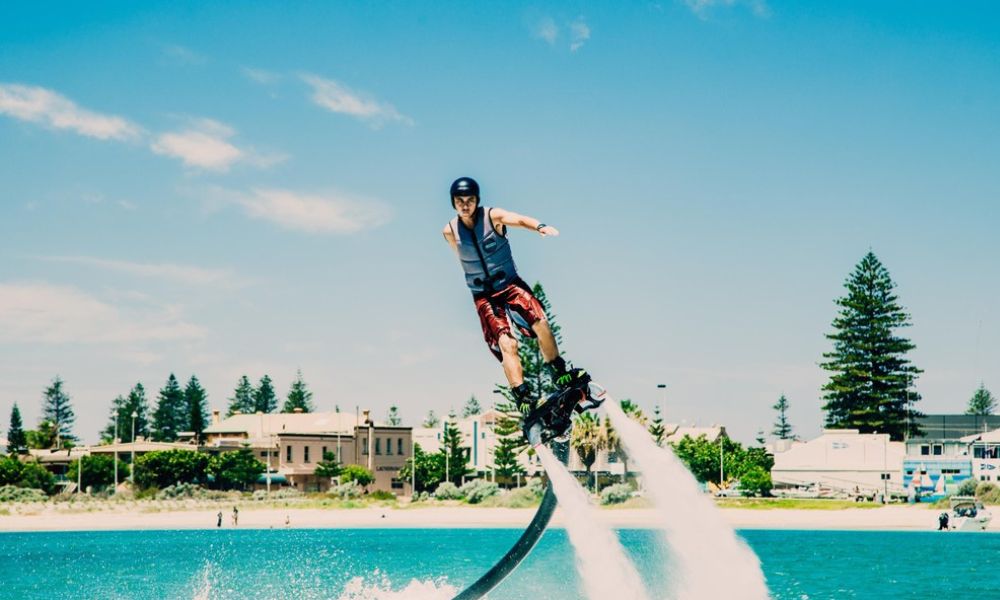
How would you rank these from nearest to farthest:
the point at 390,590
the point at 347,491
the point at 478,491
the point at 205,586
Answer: the point at 390,590
the point at 205,586
the point at 478,491
the point at 347,491

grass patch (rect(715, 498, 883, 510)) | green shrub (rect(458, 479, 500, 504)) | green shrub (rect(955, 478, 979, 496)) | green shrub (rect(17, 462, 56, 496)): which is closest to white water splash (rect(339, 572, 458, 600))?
green shrub (rect(458, 479, 500, 504))

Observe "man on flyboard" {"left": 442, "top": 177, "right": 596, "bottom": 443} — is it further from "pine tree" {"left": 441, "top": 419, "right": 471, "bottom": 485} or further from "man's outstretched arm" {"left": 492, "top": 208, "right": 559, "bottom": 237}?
"pine tree" {"left": 441, "top": 419, "right": 471, "bottom": 485}

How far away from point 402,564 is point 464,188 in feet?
142

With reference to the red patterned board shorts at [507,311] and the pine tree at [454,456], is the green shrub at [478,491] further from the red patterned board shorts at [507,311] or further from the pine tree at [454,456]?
the red patterned board shorts at [507,311]

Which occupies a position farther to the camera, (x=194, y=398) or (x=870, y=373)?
(x=194, y=398)

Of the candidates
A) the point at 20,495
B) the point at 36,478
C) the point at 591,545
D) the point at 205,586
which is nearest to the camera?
the point at 591,545

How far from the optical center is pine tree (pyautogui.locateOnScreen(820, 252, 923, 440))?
103062 millimetres

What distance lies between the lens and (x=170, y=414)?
492 feet

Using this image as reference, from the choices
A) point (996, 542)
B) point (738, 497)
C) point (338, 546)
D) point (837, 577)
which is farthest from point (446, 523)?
point (837, 577)

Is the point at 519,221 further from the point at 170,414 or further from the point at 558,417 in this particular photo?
the point at 170,414

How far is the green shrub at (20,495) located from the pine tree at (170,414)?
171 feet

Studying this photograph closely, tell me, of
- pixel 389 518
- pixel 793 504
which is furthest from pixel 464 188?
pixel 793 504

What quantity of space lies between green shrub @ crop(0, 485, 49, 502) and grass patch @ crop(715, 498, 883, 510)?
57354 mm

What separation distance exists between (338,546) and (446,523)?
19.3m
